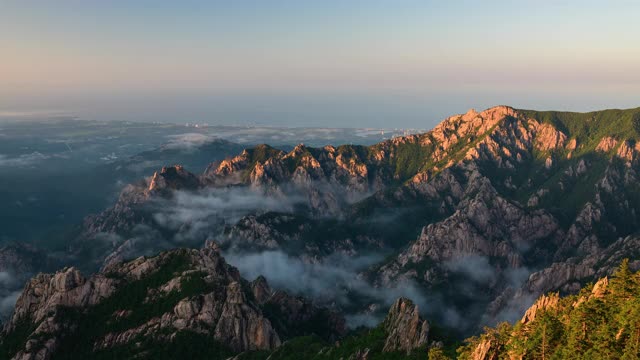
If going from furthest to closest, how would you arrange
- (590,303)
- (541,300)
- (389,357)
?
1. (389,357)
2. (541,300)
3. (590,303)

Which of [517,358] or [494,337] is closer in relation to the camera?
[517,358]

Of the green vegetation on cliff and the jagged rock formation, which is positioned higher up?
the green vegetation on cliff

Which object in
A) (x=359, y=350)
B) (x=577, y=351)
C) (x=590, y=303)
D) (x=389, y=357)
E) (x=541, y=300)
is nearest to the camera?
(x=577, y=351)

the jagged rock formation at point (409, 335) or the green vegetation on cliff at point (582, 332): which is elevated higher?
the green vegetation on cliff at point (582, 332)

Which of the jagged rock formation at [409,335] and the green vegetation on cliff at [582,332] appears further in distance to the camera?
the jagged rock formation at [409,335]

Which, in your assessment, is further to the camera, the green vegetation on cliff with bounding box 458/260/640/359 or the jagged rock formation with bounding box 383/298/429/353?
the jagged rock formation with bounding box 383/298/429/353

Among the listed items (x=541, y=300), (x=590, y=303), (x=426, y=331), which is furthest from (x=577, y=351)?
(x=426, y=331)

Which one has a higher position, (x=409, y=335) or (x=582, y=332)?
(x=582, y=332)

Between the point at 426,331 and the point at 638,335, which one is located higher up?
the point at 638,335

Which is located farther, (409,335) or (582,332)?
(409,335)

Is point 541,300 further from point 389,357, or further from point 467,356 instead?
point 389,357

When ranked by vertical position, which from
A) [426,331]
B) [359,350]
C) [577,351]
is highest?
[577,351]
